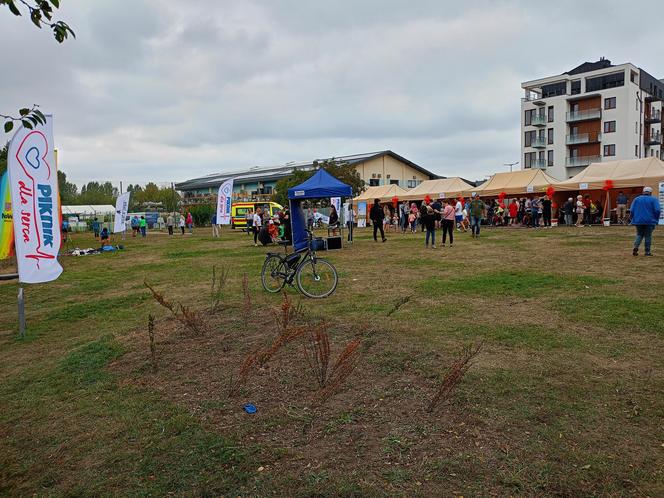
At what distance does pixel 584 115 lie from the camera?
67.6 metres

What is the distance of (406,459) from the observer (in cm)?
336

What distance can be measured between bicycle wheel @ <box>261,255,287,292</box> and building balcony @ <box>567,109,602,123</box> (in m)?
69.6

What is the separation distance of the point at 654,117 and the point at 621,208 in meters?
56.4

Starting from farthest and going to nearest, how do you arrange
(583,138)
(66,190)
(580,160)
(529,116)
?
(66,190), (529,116), (580,160), (583,138)

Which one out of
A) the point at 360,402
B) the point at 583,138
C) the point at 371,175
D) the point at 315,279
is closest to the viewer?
the point at 360,402

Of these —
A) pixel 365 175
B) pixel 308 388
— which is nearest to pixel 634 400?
pixel 308 388

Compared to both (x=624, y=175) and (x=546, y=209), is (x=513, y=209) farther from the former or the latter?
(x=624, y=175)

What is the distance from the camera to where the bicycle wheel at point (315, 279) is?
29.5 ft

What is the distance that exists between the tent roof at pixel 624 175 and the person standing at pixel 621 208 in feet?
3.95

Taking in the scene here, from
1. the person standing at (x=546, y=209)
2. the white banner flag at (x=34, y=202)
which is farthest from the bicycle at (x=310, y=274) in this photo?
the person standing at (x=546, y=209)

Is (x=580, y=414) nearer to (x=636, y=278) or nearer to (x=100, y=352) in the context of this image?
(x=100, y=352)

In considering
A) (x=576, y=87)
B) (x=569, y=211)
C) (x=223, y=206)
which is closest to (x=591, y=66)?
(x=576, y=87)

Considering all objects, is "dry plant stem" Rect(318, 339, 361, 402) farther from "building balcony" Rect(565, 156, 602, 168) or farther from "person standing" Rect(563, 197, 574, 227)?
"building balcony" Rect(565, 156, 602, 168)

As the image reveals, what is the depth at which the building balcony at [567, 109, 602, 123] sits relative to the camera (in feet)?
218
